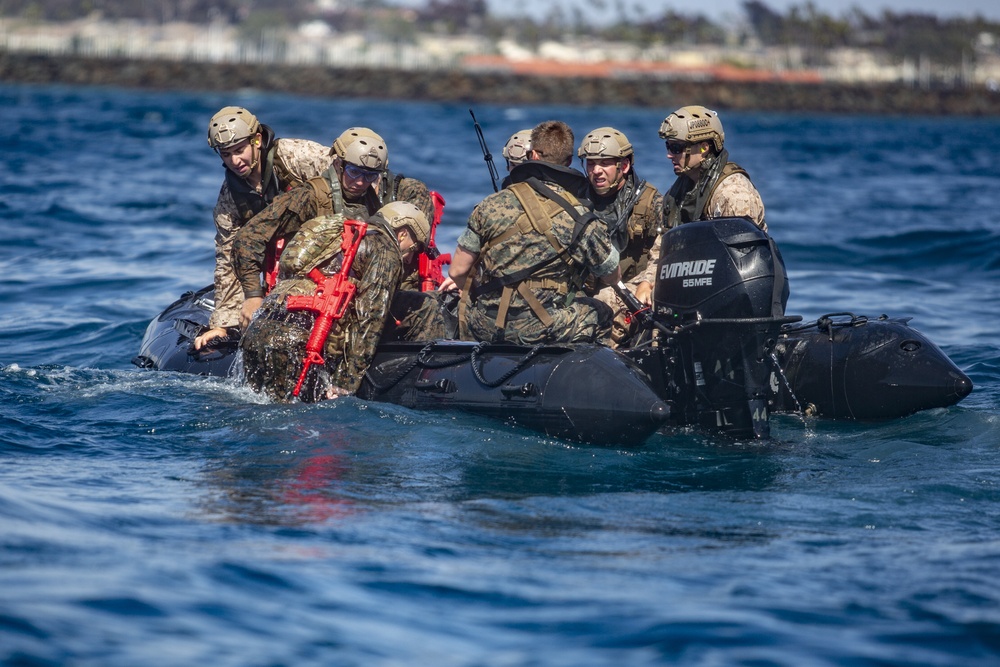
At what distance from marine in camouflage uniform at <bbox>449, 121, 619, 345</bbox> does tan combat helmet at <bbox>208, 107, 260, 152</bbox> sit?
1801mm

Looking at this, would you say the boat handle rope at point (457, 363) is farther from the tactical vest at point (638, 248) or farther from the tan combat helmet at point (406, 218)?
the tactical vest at point (638, 248)

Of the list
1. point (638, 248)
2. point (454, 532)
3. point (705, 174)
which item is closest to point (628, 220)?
point (638, 248)

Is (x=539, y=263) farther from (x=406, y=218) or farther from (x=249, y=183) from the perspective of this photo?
(x=249, y=183)

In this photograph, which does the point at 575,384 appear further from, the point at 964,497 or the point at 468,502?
the point at 964,497

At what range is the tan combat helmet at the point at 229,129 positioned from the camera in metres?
8.26

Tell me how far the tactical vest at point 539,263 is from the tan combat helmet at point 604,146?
0.78 metres

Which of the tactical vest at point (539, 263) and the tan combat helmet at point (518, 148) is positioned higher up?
the tan combat helmet at point (518, 148)

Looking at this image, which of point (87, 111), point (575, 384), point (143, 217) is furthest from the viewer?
point (87, 111)

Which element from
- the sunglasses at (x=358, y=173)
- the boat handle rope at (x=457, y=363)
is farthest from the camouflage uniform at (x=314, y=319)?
the sunglasses at (x=358, y=173)

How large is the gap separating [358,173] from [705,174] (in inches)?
88.0

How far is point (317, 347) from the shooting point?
775 cm

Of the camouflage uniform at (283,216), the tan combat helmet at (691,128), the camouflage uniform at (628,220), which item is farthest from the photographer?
the camouflage uniform at (628,220)

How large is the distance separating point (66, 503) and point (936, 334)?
8583 mm

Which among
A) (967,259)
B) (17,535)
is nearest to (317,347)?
(17,535)
